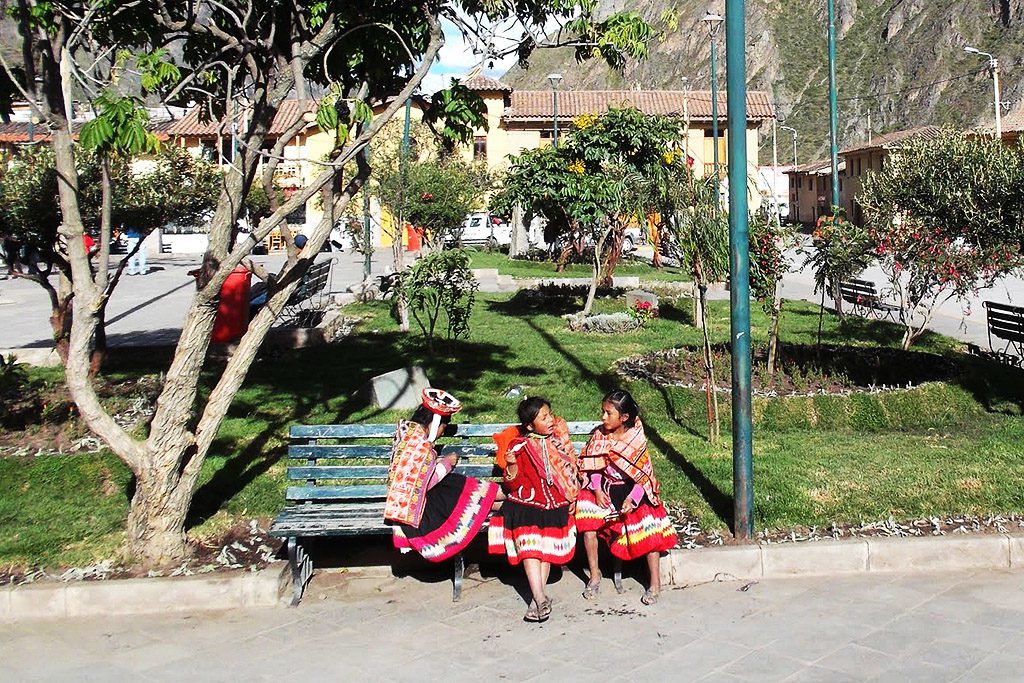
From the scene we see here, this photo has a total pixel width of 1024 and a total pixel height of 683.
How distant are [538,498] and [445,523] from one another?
520mm

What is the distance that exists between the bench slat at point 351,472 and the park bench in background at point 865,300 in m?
11.6

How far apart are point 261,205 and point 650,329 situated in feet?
23.9

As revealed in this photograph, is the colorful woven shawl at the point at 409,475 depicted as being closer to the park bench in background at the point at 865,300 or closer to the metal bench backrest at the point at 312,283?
the metal bench backrest at the point at 312,283

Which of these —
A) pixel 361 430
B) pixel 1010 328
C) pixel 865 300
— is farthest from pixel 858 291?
pixel 361 430

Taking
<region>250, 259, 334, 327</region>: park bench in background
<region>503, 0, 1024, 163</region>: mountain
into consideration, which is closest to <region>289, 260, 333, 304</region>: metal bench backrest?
<region>250, 259, 334, 327</region>: park bench in background

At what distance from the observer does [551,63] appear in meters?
163

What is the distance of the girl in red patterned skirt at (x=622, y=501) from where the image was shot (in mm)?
6180

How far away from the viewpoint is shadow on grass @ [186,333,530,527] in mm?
8219

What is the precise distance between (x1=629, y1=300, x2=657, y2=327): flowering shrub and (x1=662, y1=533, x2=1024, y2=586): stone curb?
376 inches

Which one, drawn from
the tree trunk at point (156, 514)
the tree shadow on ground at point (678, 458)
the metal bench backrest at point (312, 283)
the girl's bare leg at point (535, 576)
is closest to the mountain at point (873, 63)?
the metal bench backrest at point (312, 283)

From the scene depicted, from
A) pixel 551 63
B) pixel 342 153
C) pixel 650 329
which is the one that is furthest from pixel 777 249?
pixel 551 63

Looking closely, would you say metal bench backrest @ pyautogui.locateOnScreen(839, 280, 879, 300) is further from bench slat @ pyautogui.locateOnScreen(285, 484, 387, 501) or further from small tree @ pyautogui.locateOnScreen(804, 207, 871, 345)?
bench slat @ pyautogui.locateOnScreen(285, 484, 387, 501)

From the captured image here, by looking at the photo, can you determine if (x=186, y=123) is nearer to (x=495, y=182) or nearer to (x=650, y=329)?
(x=495, y=182)

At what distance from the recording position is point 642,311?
1684cm
